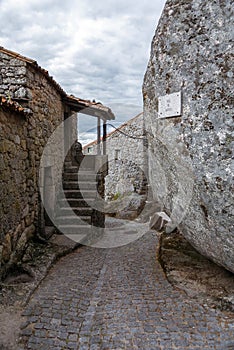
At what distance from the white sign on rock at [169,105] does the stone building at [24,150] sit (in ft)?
7.12

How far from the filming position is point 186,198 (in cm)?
408

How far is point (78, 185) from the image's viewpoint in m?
8.18

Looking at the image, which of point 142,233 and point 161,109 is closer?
point 161,109

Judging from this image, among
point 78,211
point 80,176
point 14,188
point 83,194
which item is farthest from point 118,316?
point 80,176

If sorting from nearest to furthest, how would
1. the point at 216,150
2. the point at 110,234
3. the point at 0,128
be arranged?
1. the point at 216,150
2. the point at 0,128
3. the point at 110,234

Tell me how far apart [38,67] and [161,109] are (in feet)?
9.30

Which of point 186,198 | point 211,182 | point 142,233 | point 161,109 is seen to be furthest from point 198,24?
point 142,233

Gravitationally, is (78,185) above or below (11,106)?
below

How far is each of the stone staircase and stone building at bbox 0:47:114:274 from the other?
381 mm

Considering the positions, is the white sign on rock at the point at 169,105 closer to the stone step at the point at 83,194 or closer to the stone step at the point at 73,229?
the stone step at the point at 73,229

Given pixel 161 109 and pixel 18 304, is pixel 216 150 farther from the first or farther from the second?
pixel 18 304

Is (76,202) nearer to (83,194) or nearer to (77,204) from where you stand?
(77,204)

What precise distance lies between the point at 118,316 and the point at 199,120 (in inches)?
98.3

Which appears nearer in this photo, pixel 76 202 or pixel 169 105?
pixel 169 105
